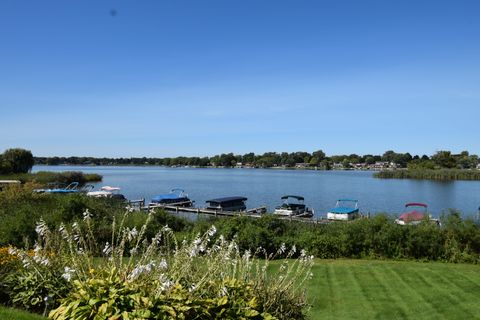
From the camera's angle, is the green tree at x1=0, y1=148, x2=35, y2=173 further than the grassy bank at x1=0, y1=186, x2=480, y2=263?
Yes

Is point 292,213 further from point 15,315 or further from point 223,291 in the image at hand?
point 223,291

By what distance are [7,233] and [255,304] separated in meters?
11.5

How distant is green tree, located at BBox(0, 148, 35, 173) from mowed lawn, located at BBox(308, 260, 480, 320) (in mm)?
84109

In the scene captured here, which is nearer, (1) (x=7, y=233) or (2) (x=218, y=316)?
(2) (x=218, y=316)

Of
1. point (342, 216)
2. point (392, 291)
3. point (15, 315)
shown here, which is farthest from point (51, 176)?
point (15, 315)

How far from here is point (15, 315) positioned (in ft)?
18.9

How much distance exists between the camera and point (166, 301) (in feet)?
15.1

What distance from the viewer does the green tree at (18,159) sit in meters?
85.7

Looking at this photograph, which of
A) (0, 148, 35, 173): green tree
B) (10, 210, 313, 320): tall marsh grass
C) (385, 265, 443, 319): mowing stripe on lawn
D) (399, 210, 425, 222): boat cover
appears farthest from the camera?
(0, 148, 35, 173): green tree

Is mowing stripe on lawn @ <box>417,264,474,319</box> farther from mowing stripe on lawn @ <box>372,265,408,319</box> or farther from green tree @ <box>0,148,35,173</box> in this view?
green tree @ <box>0,148,35,173</box>

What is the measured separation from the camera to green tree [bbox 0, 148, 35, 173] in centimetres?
8569

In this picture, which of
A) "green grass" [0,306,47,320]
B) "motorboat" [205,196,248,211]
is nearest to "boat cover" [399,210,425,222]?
"green grass" [0,306,47,320]

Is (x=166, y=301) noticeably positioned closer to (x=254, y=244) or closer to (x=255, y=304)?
(x=255, y=304)

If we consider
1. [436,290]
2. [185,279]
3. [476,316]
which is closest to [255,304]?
[185,279]
